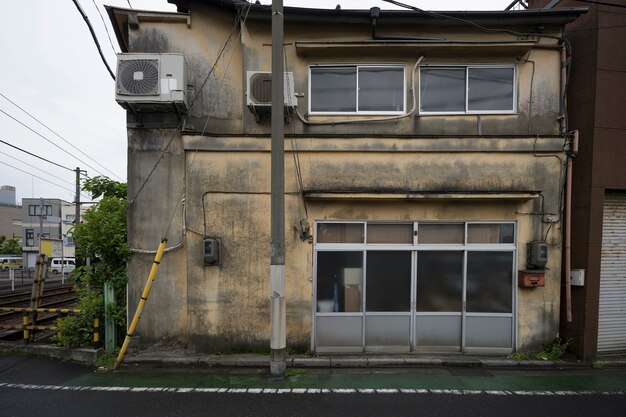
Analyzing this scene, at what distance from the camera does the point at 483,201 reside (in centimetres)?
704

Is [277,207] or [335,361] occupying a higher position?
[277,207]

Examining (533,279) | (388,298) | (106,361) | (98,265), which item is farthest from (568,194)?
(98,265)

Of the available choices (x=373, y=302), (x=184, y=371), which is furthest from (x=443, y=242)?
(x=184, y=371)

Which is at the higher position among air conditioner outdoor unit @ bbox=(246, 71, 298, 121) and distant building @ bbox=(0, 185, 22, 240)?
air conditioner outdoor unit @ bbox=(246, 71, 298, 121)

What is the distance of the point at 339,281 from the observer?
714 cm

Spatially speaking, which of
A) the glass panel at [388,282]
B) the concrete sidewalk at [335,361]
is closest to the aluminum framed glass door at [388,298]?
the glass panel at [388,282]

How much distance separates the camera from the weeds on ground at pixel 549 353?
22.3 ft

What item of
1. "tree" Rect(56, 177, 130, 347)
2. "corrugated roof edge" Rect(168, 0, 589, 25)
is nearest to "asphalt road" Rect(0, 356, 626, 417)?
"tree" Rect(56, 177, 130, 347)

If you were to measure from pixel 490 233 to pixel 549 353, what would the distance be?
9.09 feet

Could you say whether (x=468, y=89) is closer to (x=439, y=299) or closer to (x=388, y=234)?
(x=388, y=234)

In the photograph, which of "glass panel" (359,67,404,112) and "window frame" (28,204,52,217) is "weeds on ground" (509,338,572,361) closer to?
"glass panel" (359,67,404,112)

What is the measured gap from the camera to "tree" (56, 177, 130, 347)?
686 centimetres

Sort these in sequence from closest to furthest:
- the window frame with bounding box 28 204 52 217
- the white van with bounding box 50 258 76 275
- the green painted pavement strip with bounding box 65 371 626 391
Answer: the green painted pavement strip with bounding box 65 371 626 391, the window frame with bounding box 28 204 52 217, the white van with bounding box 50 258 76 275

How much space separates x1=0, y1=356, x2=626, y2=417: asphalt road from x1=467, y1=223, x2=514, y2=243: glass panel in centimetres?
266
